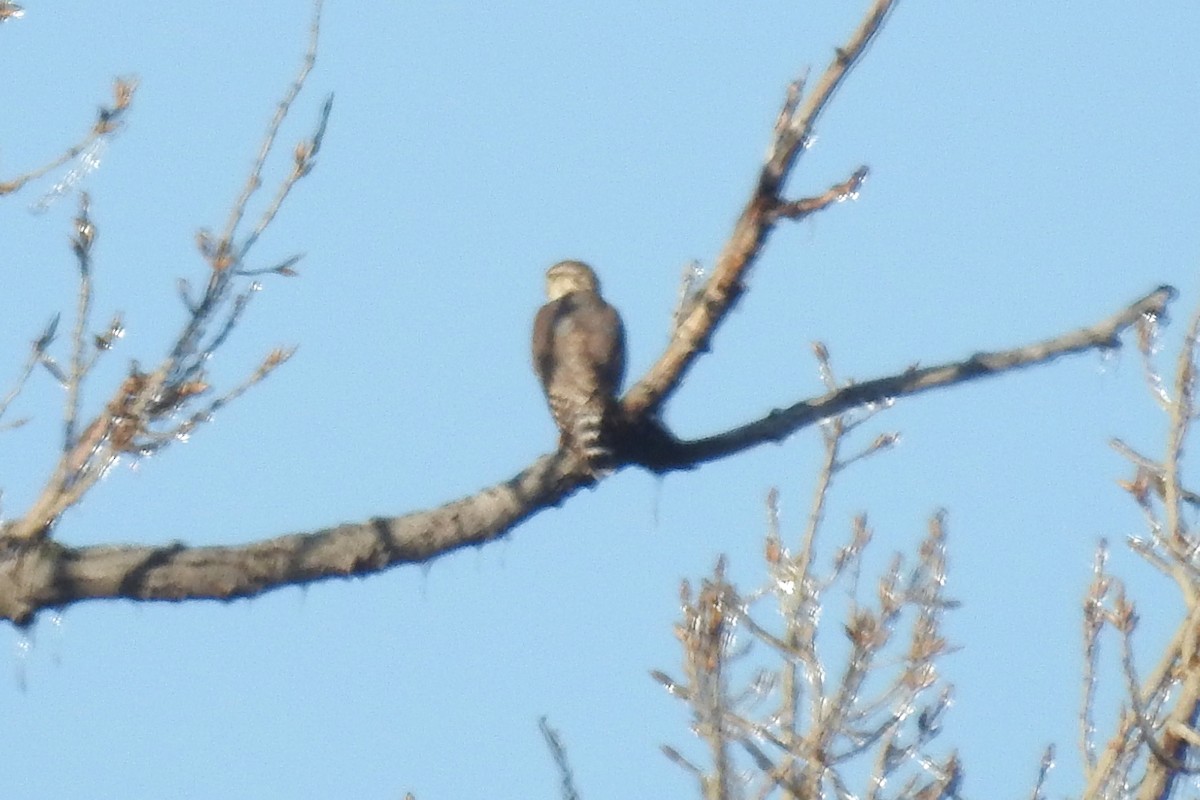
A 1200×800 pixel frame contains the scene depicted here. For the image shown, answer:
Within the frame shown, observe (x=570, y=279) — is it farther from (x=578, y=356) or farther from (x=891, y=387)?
(x=891, y=387)

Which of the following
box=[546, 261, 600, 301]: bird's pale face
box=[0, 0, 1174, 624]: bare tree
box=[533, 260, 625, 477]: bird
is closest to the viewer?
box=[0, 0, 1174, 624]: bare tree

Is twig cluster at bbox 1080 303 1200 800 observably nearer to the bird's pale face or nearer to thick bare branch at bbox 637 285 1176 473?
thick bare branch at bbox 637 285 1176 473

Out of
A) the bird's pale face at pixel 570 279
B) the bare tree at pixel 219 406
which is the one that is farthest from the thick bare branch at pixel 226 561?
the bird's pale face at pixel 570 279

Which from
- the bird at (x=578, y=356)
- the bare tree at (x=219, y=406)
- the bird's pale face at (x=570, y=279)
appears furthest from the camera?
the bird's pale face at (x=570, y=279)

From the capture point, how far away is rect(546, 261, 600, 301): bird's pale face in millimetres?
8703

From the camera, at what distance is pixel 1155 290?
12.5 ft

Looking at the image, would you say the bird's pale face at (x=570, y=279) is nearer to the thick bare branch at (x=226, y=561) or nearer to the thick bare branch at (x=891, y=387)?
the thick bare branch at (x=891, y=387)

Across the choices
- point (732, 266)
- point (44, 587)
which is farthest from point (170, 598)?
point (732, 266)

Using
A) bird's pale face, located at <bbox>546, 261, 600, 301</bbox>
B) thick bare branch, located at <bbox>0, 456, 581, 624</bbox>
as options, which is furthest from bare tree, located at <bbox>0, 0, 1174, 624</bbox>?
bird's pale face, located at <bbox>546, 261, 600, 301</bbox>

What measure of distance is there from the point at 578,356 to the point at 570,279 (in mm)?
2405

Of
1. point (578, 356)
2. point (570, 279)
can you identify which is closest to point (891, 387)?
point (578, 356)

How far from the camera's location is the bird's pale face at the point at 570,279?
28.6 feet

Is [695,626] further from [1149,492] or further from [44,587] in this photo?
[44,587]

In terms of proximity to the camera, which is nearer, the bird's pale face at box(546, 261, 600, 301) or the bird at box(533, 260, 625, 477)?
the bird at box(533, 260, 625, 477)
